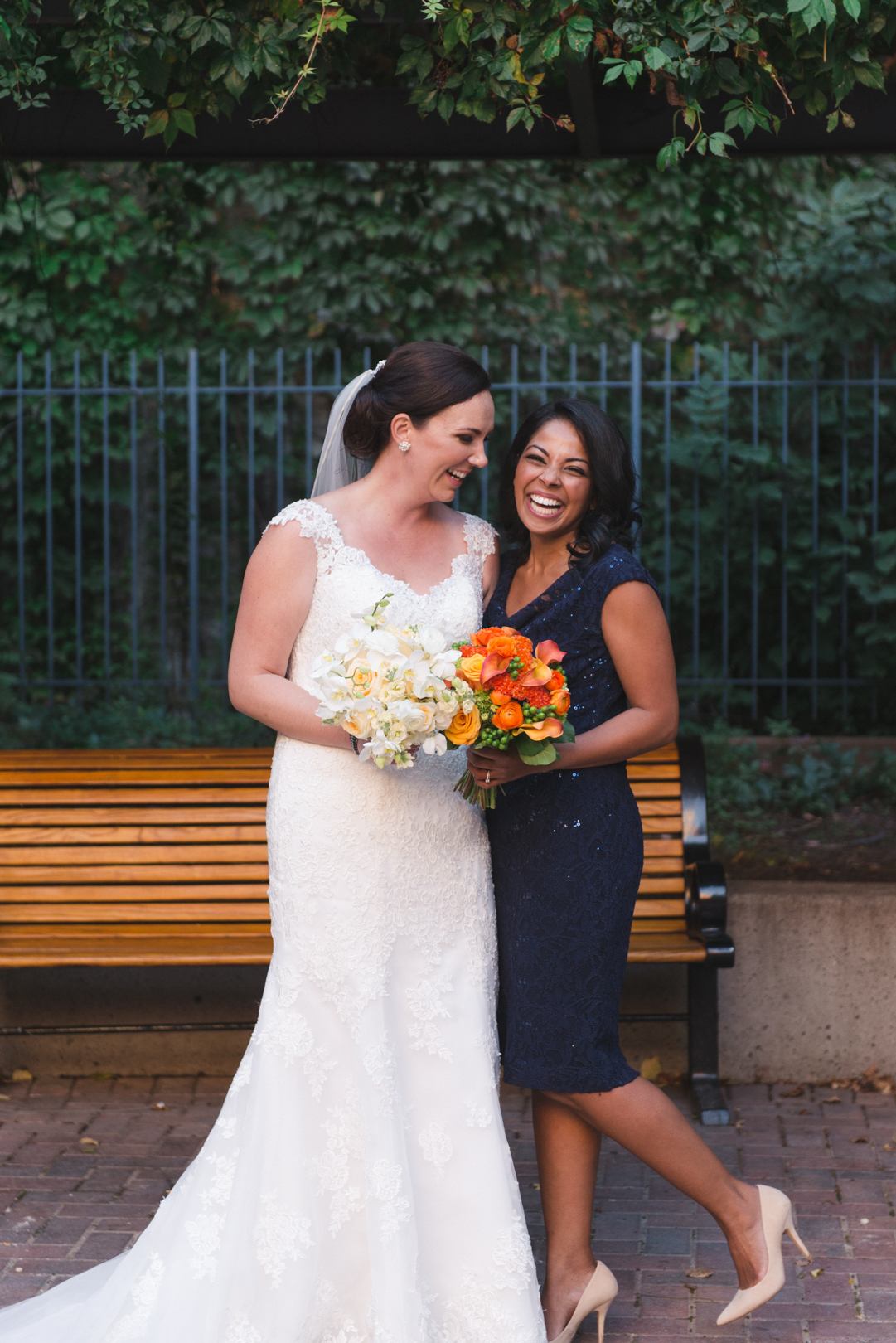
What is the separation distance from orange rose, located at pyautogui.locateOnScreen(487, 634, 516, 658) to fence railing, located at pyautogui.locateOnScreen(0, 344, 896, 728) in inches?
180

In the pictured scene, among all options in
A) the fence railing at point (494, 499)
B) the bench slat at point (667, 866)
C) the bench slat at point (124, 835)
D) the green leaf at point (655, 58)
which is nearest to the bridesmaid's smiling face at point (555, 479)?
the green leaf at point (655, 58)

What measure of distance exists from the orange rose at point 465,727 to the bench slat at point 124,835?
2260 millimetres

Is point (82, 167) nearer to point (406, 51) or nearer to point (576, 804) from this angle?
point (406, 51)

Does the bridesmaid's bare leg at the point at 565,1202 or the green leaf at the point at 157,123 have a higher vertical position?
the green leaf at the point at 157,123

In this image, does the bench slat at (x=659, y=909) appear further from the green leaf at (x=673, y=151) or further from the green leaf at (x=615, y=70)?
the green leaf at (x=615, y=70)

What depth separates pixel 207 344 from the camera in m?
9.74

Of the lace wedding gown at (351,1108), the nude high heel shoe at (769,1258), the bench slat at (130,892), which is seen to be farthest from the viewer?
the bench slat at (130,892)

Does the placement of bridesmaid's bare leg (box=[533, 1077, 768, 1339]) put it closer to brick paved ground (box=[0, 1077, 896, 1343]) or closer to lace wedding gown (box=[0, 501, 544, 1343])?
lace wedding gown (box=[0, 501, 544, 1343])

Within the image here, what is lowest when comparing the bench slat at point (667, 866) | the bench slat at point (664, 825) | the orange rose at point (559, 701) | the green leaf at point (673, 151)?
the bench slat at point (667, 866)

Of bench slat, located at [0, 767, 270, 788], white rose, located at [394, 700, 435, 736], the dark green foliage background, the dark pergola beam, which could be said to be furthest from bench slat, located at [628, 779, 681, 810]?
the dark green foliage background

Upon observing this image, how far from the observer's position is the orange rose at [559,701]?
2646 millimetres

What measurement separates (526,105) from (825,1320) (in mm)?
2892

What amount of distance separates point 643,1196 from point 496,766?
5.94ft

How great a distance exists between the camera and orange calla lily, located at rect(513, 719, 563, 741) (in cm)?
263
